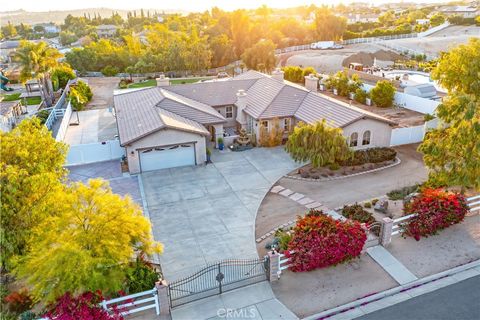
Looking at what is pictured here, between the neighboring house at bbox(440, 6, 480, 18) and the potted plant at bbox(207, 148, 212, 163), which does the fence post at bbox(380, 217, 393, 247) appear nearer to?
the potted plant at bbox(207, 148, 212, 163)

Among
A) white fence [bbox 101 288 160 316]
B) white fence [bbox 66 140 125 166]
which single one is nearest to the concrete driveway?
white fence [bbox 101 288 160 316]

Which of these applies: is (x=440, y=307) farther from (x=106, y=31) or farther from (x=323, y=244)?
(x=106, y=31)

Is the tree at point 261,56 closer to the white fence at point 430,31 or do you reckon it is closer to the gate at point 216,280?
the gate at point 216,280

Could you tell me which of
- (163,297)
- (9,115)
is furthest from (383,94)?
(9,115)

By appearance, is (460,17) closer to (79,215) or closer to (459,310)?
(459,310)

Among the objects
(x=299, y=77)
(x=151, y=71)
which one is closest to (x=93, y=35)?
(x=151, y=71)

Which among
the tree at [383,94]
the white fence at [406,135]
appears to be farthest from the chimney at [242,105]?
the tree at [383,94]
